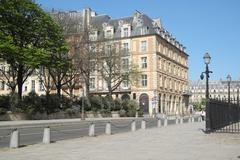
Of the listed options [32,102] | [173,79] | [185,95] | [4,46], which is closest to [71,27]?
[32,102]

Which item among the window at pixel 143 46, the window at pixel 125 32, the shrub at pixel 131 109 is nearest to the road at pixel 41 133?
the shrub at pixel 131 109

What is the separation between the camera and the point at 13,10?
132 feet

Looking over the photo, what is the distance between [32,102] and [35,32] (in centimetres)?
821

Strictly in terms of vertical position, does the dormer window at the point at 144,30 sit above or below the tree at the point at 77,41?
above

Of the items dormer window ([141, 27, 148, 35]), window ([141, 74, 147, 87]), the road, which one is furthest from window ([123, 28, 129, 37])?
the road

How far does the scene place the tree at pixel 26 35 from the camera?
39562 millimetres

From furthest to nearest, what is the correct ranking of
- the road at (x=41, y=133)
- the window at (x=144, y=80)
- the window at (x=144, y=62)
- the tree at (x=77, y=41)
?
the window at (x=144, y=62) < the window at (x=144, y=80) < the tree at (x=77, y=41) < the road at (x=41, y=133)

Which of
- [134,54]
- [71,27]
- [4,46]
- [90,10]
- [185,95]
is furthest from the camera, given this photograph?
[185,95]

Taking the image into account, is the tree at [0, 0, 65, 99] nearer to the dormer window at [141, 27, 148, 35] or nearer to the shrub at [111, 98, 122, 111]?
the shrub at [111, 98, 122, 111]

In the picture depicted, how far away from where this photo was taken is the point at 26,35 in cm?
4262

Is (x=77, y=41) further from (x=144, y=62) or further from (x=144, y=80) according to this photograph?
(x=144, y=62)

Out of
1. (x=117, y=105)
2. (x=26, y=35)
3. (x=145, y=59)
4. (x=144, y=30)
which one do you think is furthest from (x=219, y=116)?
(x=144, y=30)

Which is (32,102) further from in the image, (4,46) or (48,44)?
(4,46)

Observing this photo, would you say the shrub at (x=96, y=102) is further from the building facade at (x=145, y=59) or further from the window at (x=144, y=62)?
the window at (x=144, y=62)
